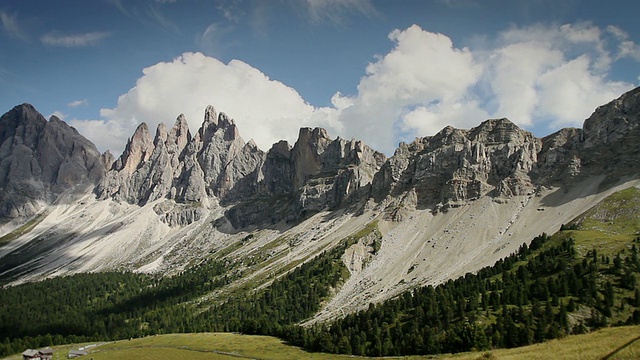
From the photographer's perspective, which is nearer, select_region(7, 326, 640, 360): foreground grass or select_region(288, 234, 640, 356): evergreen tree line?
select_region(7, 326, 640, 360): foreground grass

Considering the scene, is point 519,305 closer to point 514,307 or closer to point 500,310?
point 514,307

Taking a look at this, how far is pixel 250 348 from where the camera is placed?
11531cm

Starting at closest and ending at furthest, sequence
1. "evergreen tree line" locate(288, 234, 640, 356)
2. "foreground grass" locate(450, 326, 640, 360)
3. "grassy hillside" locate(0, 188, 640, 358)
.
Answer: "foreground grass" locate(450, 326, 640, 360)
"evergreen tree line" locate(288, 234, 640, 356)
"grassy hillside" locate(0, 188, 640, 358)

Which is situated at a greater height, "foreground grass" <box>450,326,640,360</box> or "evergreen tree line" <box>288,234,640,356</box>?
"foreground grass" <box>450,326,640,360</box>

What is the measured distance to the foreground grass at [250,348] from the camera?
3419 cm

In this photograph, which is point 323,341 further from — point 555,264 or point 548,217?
point 548,217

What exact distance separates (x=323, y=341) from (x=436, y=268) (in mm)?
83364

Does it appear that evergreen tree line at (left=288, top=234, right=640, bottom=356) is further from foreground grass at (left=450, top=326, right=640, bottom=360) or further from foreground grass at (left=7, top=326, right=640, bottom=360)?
foreground grass at (left=450, top=326, right=640, bottom=360)

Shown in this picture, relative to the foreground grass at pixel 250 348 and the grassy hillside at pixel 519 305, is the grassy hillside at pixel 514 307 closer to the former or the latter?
the grassy hillside at pixel 519 305

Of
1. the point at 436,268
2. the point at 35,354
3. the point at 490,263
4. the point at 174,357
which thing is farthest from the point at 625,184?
the point at 35,354

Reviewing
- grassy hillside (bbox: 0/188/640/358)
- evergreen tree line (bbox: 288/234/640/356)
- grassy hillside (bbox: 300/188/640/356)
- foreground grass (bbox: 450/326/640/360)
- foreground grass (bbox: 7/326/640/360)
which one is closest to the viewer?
foreground grass (bbox: 450/326/640/360)

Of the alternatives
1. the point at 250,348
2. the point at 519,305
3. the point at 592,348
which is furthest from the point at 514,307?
the point at 592,348

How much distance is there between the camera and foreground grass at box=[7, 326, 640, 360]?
3419 centimetres

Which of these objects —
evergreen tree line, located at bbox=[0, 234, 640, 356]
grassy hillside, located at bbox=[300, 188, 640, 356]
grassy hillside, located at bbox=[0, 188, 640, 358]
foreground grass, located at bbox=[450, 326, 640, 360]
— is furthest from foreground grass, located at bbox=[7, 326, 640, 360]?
grassy hillside, located at bbox=[300, 188, 640, 356]
